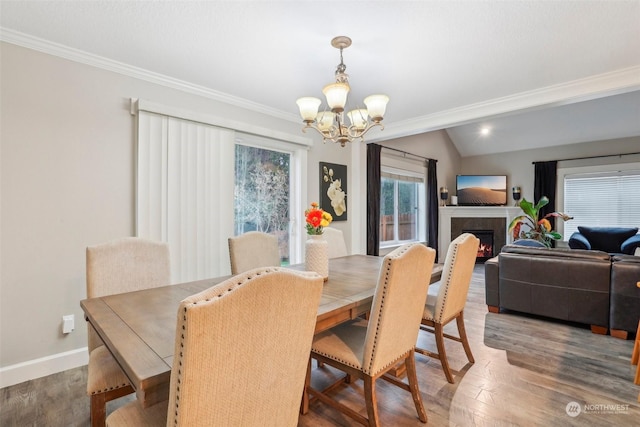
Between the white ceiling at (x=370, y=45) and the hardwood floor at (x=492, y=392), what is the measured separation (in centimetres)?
233

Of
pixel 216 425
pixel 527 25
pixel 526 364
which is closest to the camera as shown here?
pixel 216 425

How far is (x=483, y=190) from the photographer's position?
6.86 metres

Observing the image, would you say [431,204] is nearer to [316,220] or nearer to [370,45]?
[370,45]

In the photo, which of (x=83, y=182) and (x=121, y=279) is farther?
(x=83, y=182)

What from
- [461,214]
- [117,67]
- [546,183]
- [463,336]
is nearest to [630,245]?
[546,183]

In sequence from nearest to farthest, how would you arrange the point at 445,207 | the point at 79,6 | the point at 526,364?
the point at 79,6, the point at 526,364, the point at 445,207

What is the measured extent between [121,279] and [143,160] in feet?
3.87

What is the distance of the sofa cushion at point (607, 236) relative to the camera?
5145mm

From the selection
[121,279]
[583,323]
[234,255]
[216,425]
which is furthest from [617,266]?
[121,279]

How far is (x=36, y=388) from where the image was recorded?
2.10 m

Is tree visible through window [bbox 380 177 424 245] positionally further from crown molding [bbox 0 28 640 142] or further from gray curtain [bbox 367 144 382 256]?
crown molding [bbox 0 28 640 142]

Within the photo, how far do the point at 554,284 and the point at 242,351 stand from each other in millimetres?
3495

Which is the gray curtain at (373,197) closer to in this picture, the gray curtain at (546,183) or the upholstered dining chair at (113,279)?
the upholstered dining chair at (113,279)

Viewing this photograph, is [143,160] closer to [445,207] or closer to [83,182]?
[83,182]
